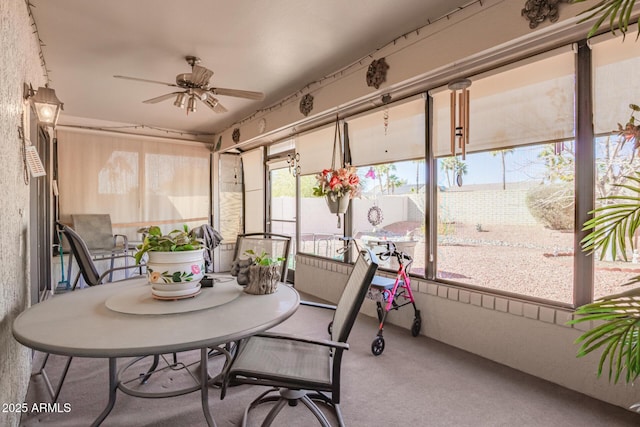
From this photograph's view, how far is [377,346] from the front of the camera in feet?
9.04

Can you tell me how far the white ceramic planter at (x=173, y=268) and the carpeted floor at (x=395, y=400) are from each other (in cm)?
83

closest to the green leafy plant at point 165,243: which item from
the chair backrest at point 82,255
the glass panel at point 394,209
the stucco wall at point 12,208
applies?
the stucco wall at point 12,208

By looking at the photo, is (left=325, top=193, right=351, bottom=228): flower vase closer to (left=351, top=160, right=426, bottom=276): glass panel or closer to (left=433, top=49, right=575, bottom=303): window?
(left=351, top=160, right=426, bottom=276): glass panel

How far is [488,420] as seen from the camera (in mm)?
1929

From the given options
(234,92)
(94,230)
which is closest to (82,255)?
(234,92)

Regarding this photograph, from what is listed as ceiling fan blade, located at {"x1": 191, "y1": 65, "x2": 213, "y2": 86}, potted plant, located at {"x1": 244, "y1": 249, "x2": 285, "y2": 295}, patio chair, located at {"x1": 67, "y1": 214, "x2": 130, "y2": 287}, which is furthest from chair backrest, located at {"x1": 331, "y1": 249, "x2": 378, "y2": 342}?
patio chair, located at {"x1": 67, "y1": 214, "x2": 130, "y2": 287}

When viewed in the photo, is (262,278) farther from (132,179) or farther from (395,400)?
(132,179)

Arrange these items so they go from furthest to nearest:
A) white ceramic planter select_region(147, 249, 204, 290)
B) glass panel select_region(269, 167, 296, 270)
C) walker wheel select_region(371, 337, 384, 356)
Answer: glass panel select_region(269, 167, 296, 270)
walker wheel select_region(371, 337, 384, 356)
white ceramic planter select_region(147, 249, 204, 290)

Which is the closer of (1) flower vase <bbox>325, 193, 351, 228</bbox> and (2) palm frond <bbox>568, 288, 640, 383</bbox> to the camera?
(2) palm frond <bbox>568, 288, 640, 383</bbox>

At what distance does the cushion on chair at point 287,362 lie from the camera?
1.48 m

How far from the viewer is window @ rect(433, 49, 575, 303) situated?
2320 mm

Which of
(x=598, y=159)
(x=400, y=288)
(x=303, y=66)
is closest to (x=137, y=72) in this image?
(x=303, y=66)

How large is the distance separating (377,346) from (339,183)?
4.60 feet

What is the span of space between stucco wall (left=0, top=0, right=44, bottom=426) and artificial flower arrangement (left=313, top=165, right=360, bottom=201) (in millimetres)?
2120
